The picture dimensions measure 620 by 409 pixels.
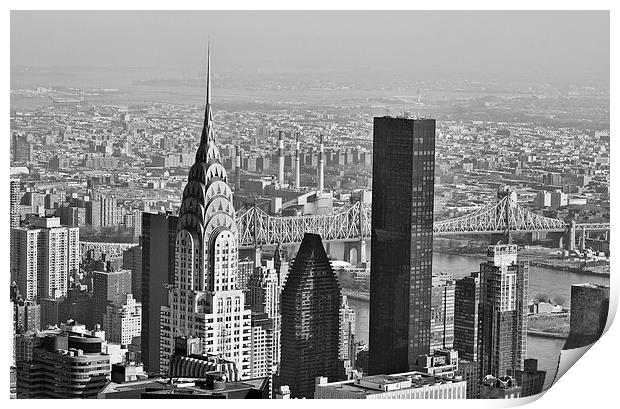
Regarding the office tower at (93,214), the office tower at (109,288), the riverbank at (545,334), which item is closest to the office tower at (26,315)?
the office tower at (109,288)

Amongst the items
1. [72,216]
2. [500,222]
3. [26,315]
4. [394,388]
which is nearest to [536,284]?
[500,222]

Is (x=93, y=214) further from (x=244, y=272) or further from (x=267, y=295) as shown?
(x=267, y=295)

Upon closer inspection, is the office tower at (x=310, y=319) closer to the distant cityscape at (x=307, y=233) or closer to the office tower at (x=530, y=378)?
the distant cityscape at (x=307, y=233)

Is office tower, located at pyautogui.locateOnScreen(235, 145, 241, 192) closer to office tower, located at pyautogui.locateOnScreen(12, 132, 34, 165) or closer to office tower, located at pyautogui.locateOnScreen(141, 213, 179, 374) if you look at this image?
office tower, located at pyautogui.locateOnScreen(141, 213, 179, 374)

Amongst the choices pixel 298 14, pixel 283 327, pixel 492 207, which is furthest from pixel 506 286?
pixel 298 14

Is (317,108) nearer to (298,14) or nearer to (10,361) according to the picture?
(298,14)
